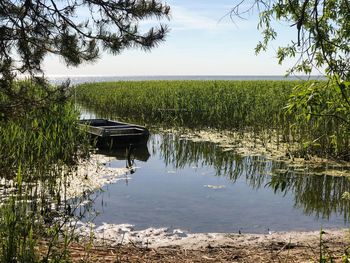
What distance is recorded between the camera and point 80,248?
493 centimetres

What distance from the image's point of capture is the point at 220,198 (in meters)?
8.47

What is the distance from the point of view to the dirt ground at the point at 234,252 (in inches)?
188

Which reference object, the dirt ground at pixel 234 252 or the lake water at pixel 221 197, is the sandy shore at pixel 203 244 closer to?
the dirt ground at pixel 234 252

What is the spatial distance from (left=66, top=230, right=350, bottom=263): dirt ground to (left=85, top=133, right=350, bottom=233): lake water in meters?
0.82

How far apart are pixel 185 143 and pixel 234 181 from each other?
4.46 metres

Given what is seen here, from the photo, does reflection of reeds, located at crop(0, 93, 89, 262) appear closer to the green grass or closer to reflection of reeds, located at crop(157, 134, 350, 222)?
reflection of reeds, located at crop(157, 134, 350, 222)

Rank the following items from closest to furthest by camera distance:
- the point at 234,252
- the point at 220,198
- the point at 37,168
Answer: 1. the point at 234,252
2. the point at 37,168
3. the point at 220,198

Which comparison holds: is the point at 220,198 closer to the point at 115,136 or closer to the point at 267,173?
the point at 267,173

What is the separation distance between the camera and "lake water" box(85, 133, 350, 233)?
7031mm

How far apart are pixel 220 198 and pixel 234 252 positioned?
3.18m

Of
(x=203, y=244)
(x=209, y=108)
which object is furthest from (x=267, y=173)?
(x=209, y=108)

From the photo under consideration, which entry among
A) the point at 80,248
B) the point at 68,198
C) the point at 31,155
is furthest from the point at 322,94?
the point at 31,155

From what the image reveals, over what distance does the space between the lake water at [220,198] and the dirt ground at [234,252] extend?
82 centimetres

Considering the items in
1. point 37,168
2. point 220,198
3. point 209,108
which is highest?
point 209,108
